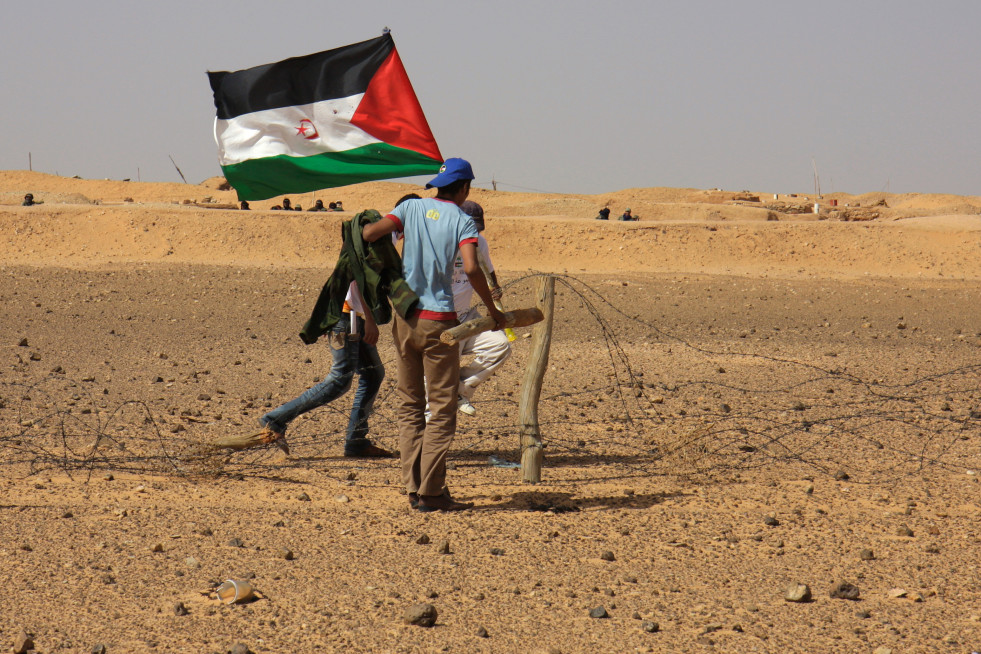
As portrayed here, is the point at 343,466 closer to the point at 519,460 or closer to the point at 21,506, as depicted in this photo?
the point at 519,460

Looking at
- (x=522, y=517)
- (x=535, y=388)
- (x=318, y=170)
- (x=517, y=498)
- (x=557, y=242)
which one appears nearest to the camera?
(x=522, y=517)

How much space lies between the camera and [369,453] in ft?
20.6

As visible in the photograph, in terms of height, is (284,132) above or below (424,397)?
above

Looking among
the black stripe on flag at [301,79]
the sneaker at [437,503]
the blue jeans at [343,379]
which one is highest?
the black stripe on flag at [301,79]

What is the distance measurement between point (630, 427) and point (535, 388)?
1.93 m

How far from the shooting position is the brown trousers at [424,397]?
4752 millimetres

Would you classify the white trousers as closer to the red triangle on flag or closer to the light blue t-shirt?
the light blue t-shirt

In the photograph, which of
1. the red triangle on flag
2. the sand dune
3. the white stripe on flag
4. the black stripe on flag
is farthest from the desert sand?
the sand dune

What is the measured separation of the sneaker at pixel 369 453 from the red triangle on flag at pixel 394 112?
194cm

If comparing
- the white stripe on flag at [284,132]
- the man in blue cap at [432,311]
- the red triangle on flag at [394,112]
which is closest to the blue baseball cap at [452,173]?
the man in blue cap at [432,311]

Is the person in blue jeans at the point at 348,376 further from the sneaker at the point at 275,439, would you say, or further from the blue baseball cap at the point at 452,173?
the blue baseball cap at the point at 452,173

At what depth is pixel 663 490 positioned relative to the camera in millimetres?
5566

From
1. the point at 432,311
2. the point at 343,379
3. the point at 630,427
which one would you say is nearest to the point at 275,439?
the point at 343,379

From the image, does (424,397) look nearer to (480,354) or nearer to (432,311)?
(432,311)
